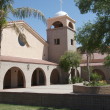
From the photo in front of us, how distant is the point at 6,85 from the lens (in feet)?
85.5

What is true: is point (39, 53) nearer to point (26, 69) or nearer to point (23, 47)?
point (23, 47)

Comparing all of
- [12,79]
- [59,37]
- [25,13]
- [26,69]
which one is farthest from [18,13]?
[59,37]

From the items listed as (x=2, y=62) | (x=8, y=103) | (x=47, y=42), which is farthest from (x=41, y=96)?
(x=47, y=42)

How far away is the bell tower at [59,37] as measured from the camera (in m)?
33.2

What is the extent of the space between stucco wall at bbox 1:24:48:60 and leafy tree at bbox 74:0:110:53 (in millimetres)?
14436

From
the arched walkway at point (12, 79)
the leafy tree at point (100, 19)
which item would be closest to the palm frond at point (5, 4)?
the leafy tree at point (100, 19)

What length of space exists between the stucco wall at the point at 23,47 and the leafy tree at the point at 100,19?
14.4 meters

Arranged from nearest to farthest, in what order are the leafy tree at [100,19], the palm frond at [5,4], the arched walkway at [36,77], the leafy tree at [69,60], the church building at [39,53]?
the leafy tree at [100,19] < the palm frond at [5,4] < the church building at [39,53] < the arched walkway at [36,77] < the leafy tree at [69,60]

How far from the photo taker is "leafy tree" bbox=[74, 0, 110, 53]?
10.2 meters

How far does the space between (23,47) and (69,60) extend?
7.33 meters

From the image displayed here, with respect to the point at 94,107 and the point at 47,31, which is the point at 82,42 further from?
the point at 47,31

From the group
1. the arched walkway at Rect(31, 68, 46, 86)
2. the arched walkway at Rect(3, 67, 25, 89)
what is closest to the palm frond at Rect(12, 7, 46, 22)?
the arched walkway at Rect(3, 67, 25, 89)

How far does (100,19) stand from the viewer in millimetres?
10852

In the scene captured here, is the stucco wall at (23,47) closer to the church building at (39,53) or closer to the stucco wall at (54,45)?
the church building at (39,53)
